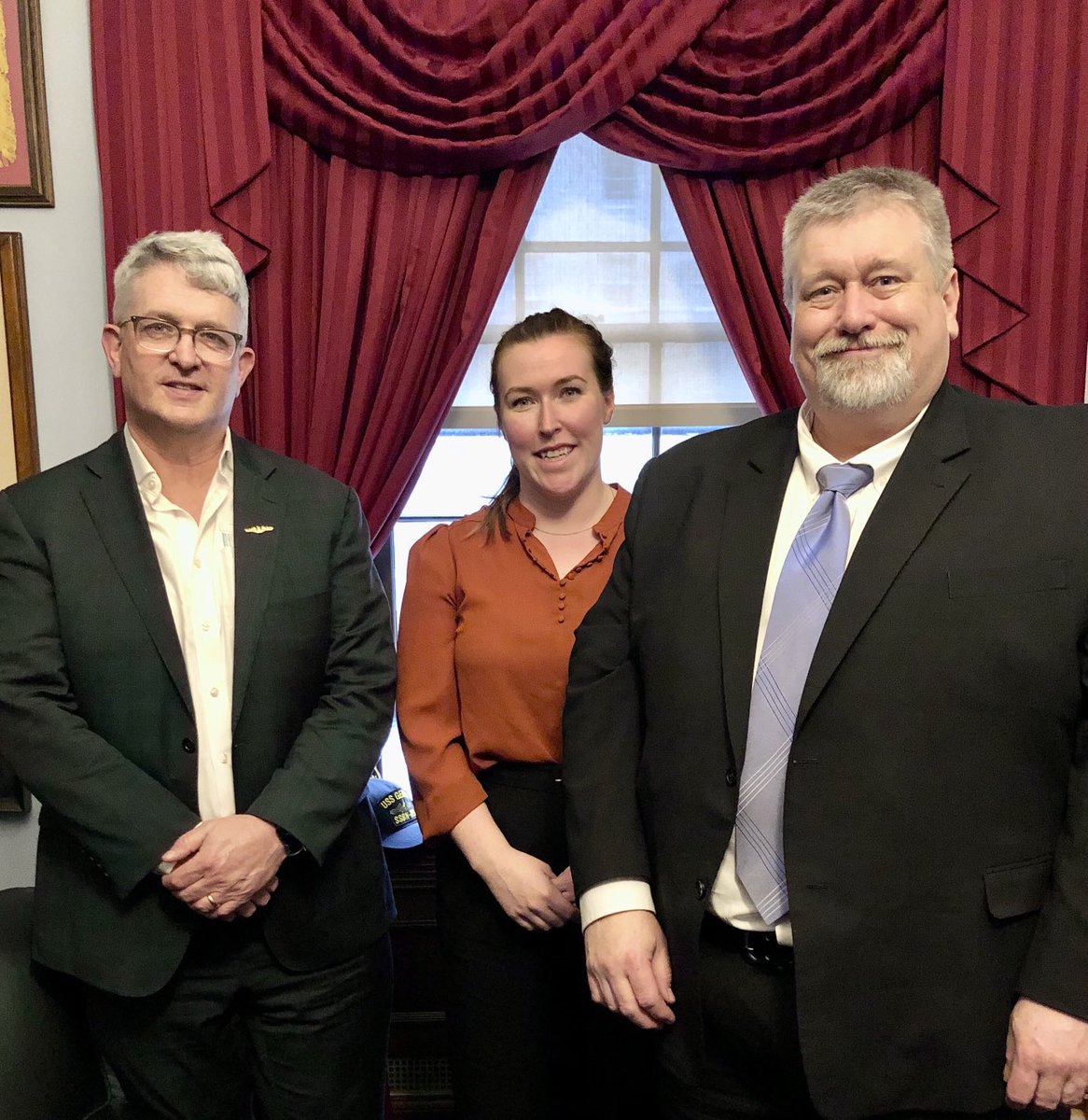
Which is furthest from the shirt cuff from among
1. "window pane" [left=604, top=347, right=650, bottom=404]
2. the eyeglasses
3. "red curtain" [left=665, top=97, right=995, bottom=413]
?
"window pane" [left=604, top=347, right=650, bottom=404]

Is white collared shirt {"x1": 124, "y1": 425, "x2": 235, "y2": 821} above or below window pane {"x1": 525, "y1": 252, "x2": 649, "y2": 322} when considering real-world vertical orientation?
below

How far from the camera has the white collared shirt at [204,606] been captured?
4.88 feet

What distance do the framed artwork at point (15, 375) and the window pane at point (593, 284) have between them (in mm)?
1132

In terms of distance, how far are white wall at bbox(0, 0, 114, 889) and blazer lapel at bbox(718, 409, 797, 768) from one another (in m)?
1.56

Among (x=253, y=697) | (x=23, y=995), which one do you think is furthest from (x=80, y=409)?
(x=23, y=995)

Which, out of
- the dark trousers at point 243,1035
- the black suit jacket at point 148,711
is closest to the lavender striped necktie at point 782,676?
the black suit jacket at point 148,711

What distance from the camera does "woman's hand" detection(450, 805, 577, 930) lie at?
1.50 metres

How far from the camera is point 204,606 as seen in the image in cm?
149

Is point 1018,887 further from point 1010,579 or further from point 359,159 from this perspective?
point 359,159

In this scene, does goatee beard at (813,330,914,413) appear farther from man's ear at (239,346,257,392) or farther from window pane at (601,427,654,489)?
window pane at (601,427,654,489)

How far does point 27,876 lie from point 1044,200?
9.12ft

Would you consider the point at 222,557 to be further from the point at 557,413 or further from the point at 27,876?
the point at 27,876

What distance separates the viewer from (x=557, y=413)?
1.58 m

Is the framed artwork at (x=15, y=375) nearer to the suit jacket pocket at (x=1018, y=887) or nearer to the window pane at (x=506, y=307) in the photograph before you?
the window pane at (x=506, y=307)
